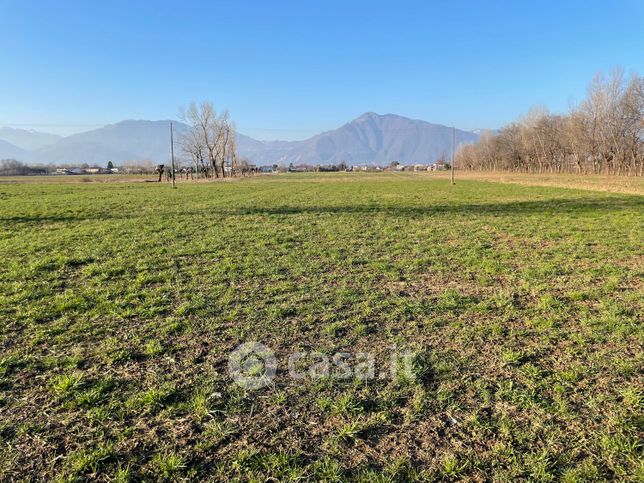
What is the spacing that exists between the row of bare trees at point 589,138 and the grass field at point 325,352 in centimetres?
7222

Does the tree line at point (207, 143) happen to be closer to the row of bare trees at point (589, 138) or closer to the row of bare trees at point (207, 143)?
the row of bare trees at point (207, 143)

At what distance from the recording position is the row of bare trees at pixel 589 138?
215ft

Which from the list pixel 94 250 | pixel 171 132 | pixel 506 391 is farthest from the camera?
pixel 171 132

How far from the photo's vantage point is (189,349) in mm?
4980

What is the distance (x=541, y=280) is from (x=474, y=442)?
5538 mm

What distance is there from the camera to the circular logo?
4234mm

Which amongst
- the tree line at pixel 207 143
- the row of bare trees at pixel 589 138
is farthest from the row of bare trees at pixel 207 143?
the row of bare trees at pixel 589 138

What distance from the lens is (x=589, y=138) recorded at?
75.2 m

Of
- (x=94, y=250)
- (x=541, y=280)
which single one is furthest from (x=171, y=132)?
(x=541, y=280)

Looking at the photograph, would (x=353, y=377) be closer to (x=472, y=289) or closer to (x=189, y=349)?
(x=189, y=349)

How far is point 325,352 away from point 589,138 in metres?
89.1

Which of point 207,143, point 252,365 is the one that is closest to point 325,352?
point 252,365

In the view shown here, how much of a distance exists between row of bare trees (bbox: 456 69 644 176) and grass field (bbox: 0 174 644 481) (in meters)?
72.2

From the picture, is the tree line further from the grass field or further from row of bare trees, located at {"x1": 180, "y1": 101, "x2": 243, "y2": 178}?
the grass field
